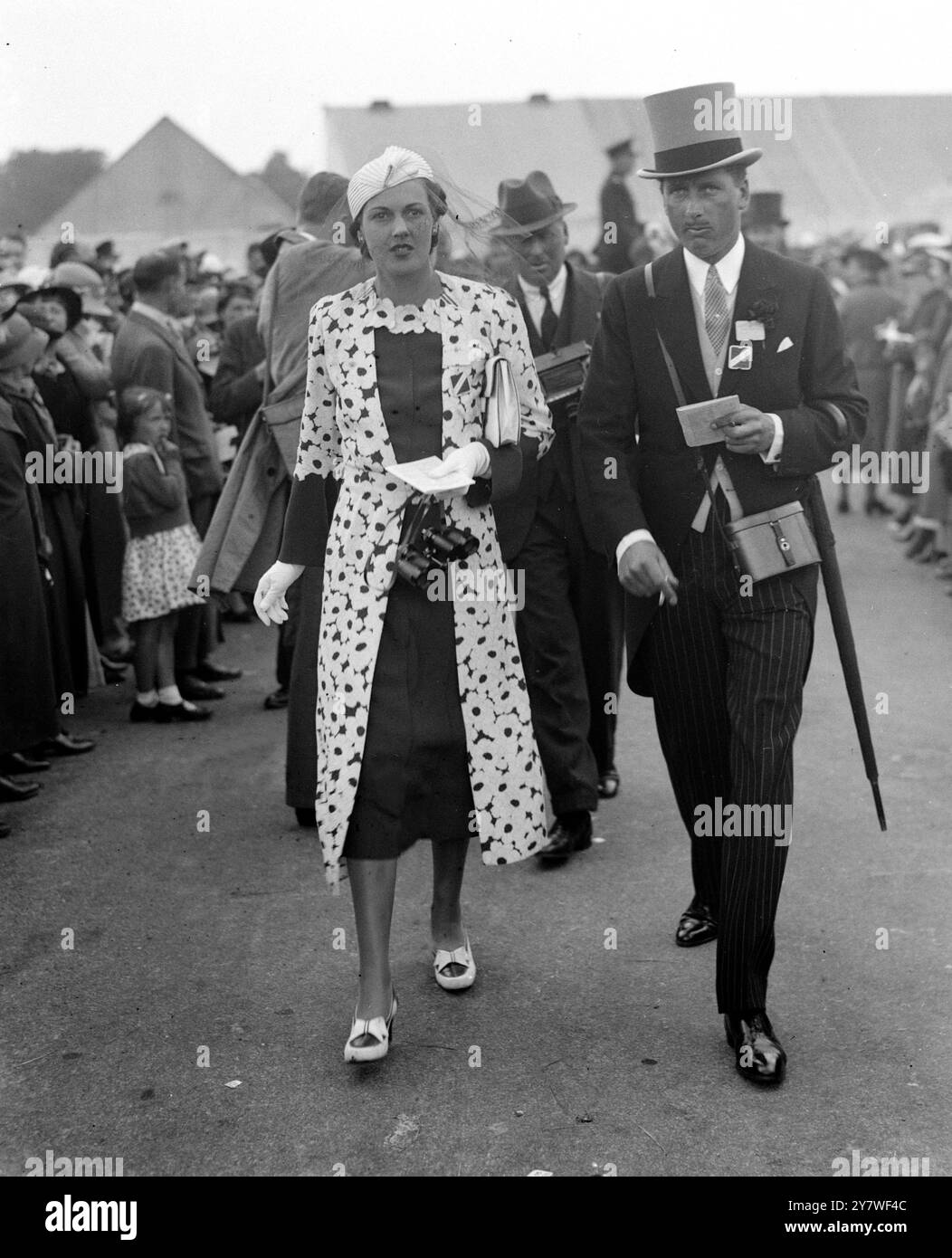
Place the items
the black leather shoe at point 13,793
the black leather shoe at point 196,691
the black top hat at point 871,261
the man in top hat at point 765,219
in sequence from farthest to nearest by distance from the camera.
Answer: the black top hat at point 871,261 < the man in top hat at point 765,219 < the black leather shoe at point 196,691 < the black leather shoe at point 13,793

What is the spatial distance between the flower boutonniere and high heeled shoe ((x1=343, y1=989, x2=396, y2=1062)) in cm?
194

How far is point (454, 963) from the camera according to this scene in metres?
4.52

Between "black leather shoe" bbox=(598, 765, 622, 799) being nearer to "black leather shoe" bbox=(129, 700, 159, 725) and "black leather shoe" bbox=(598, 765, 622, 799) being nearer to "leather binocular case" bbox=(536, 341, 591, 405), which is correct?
"leather binocular case" bbox=(536, 341, 591, 405)

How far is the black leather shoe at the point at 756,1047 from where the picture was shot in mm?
3867

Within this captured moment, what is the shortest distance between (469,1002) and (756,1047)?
0.85 m

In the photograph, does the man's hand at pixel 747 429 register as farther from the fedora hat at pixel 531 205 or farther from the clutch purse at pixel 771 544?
the fedora hat at pixel 531 205

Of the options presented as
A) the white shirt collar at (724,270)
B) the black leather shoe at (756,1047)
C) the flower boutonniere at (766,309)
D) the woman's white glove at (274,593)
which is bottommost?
the black leather shoe at (756,1047)

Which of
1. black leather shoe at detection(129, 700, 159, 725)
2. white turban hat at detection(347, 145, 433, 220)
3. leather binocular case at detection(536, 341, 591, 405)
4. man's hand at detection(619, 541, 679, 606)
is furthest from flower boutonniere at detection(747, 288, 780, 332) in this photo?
black leather shoe at detection(129, 700, 159, 725)

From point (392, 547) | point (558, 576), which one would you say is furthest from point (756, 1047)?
point (558, 576)

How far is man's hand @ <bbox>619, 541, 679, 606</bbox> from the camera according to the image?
13.3ft

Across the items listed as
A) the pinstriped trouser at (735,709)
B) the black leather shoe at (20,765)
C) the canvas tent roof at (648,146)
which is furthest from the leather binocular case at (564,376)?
the canvas tent roof at (648,146)

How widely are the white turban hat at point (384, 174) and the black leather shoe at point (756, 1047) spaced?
2164mm

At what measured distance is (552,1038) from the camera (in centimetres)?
418

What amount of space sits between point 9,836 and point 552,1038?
2.70 m
